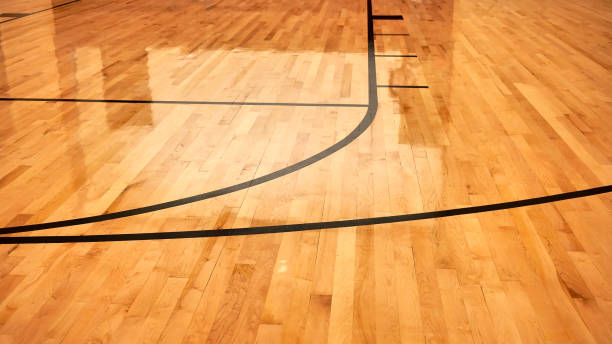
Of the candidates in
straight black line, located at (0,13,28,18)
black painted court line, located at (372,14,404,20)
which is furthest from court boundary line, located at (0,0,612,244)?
straight black line, located at (0,13,28,18)

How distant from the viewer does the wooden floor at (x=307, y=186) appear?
1710mm

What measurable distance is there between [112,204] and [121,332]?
762mm

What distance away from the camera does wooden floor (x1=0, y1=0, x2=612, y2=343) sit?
1710 millimetres

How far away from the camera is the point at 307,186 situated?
Result: 8.02ft

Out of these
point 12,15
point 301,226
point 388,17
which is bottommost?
point 301,226

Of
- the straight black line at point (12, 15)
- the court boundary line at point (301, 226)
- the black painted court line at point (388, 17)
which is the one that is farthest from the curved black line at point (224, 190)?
the straight black line at point (12, 15)

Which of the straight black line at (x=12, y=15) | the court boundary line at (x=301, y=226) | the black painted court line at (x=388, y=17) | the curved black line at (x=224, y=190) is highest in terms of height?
the straight black line at (x=12, y=15)

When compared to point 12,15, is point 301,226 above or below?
below

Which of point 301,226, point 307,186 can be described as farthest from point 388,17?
point 301,226

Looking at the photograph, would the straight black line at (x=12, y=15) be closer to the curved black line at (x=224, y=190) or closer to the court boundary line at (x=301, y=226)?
the curved black line at (x=224, y=190)

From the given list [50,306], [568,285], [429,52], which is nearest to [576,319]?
[568,285]

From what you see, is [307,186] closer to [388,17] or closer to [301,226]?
[301,226]

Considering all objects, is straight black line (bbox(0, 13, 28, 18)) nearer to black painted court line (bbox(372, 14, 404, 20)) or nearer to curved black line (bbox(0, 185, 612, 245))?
black painted court line (bbox(372, 14, 404, 20))

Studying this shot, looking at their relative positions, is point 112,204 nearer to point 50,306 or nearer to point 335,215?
point 50,306
